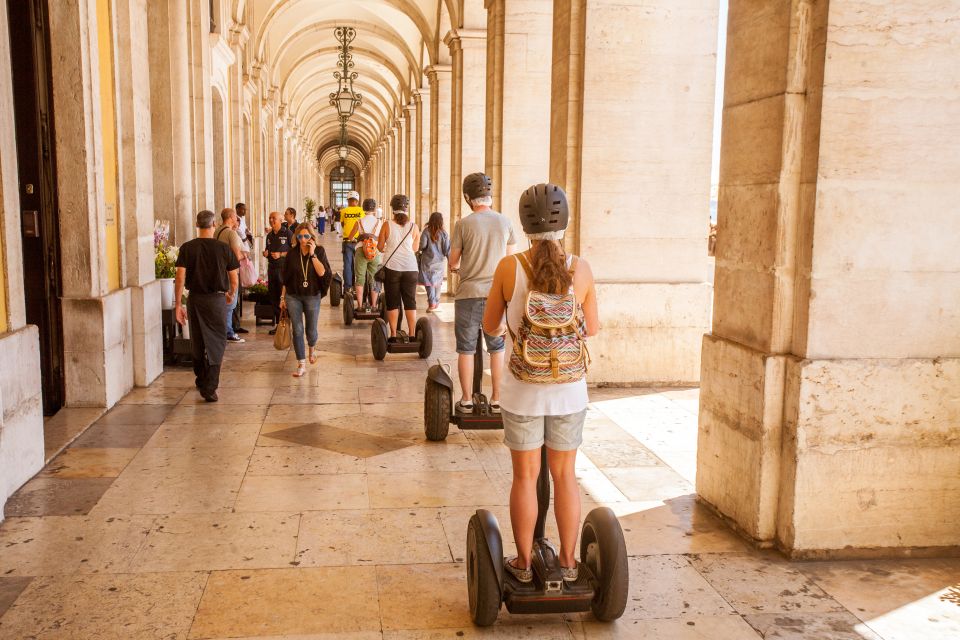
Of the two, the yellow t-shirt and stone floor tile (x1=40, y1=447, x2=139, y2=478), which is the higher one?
the yellow t-shirt

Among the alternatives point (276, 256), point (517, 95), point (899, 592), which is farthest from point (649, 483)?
point (276, 256)

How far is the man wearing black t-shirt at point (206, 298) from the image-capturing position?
298 inches

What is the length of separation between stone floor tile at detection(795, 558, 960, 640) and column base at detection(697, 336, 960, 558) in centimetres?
12

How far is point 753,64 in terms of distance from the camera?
183 inches

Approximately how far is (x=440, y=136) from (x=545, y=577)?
60.0 feet

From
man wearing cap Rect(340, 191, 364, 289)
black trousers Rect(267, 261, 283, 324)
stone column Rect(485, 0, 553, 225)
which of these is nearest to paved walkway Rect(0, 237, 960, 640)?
black trousers Rect(267, 261, 283, 324)

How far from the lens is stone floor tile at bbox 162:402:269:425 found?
699 cm

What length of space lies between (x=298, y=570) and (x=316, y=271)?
4607 millimetres

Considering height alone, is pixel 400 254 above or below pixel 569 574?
above

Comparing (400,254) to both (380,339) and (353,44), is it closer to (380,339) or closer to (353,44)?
(380,339)

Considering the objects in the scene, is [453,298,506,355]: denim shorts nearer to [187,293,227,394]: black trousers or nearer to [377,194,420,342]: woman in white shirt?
[187,293,227,394]: black trousers

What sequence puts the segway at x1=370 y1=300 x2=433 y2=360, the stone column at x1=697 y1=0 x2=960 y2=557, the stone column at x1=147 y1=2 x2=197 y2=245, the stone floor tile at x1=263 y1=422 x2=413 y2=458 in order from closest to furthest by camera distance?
the stone column at x1=697 y1=0 x2=960 y2=557, the stone floor tile at x1=263 y1=422 x2=413 y2=458, the segway at x1=370 y1=300 x2=433 y2=360, the stone column at x1=147 y1=2 x2=197 y2=245

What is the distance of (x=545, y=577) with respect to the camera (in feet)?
11.3

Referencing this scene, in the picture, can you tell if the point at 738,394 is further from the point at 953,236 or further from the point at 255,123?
the point at 255,123
